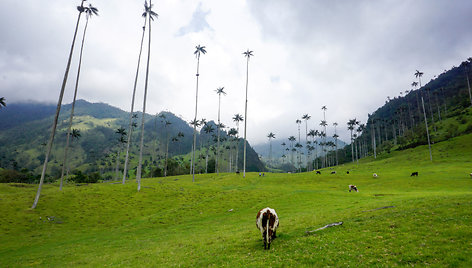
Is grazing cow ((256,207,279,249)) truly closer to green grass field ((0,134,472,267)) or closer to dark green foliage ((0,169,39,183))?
green grass field ((0,134,472,267))

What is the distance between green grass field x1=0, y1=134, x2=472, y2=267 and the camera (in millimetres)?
12586

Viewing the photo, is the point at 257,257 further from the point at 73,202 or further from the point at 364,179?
the point at 364,179

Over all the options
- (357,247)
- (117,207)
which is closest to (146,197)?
(117,207)

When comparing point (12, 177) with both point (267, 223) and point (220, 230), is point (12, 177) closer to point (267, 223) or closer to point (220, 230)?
point (220, 230)

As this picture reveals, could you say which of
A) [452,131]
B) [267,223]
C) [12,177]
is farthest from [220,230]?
[12,177]

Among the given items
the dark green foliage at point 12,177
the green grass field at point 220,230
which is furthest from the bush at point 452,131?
the dark green foliage at point 12,177

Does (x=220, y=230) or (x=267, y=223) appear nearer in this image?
(x=267, y=223)

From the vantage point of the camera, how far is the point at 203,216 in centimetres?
3609

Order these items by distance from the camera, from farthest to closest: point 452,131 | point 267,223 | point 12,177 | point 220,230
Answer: point 12,177 < point 452,131 < point 220,230 < point 267,223

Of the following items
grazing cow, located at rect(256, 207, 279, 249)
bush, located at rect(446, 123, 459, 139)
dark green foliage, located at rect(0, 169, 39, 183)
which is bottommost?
dark green foliage, located at rect(0, 169, 39, 183)

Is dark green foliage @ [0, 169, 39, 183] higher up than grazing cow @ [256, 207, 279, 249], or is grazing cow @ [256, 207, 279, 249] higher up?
grazing cow @ [256, 207, 279, 249]

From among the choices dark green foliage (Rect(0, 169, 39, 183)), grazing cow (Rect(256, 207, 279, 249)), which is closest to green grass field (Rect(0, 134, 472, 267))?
grazing cow (Rect(256, 207, 279, 249))

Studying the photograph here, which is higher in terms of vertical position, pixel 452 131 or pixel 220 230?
pixel 452 131

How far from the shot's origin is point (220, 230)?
2573cm
